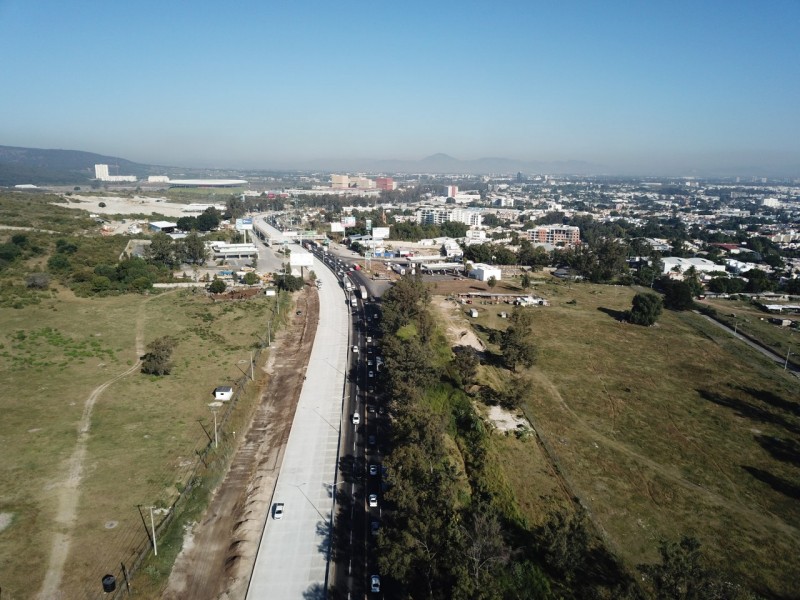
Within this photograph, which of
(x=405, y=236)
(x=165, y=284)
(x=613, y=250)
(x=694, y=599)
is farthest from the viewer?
(x=405, y=236)

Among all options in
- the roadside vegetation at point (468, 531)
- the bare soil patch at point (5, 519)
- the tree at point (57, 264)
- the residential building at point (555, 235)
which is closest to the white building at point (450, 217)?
the residential building at point (555, 235)

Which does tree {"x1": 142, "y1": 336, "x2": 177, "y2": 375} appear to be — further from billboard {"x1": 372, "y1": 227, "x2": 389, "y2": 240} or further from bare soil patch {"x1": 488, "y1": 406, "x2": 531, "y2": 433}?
billboard {"x1": 372, "y1": 227, "x2": 389, "y2": 240}

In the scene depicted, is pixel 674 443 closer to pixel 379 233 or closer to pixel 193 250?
pixel 193 250

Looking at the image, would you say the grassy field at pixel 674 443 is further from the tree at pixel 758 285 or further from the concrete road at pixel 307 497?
the tree at pixel 758 285

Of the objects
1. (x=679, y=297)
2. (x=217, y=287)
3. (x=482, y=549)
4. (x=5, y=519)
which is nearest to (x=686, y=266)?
(x=679, y=297)

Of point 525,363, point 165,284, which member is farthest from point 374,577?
point 165,284

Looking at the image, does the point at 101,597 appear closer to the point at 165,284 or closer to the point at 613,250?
the point at 165,284

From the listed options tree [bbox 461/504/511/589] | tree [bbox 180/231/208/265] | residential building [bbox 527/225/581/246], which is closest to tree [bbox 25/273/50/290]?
tree [bbox 180/231/208/265]
